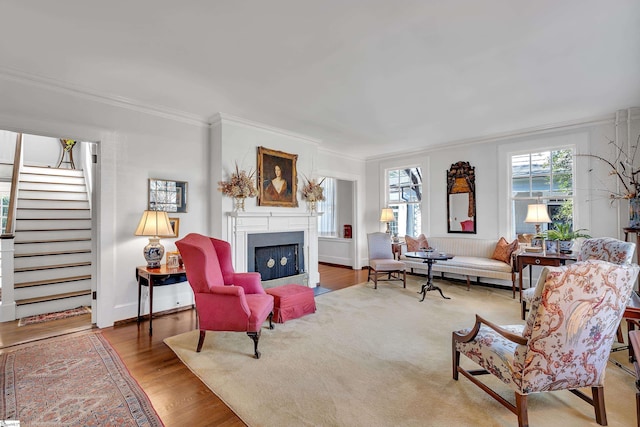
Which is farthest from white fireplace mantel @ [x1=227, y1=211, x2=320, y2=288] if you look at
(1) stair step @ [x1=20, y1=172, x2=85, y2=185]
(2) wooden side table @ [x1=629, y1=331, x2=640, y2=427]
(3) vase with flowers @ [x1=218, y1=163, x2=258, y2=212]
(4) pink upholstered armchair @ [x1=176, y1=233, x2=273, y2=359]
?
(2) wooden side table @ [x1=629, y1=331, x2=640, y2=427]

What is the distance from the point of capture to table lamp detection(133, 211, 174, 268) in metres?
3.35

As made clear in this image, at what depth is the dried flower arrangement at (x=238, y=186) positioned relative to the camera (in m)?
4.08

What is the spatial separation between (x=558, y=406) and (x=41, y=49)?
4.84 meters

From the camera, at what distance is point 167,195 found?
3875 mm

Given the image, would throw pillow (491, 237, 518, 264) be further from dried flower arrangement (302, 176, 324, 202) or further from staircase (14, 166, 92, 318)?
staircase (14, 166, 92, 318)

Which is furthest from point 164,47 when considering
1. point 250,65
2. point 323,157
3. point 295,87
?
point 323,157

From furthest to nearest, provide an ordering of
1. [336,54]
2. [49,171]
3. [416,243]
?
[416,243]
[49,171]
[336,54]

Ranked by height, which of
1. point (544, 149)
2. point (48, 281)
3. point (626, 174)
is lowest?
point (48, 281)

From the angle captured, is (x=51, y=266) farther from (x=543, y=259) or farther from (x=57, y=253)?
(x=543, y=259)

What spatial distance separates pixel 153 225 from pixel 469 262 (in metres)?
4.80

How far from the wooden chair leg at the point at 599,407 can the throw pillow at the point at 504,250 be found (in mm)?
3325


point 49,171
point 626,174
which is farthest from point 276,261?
point 626,174

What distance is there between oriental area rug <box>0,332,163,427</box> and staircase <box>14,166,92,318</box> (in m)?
1.20

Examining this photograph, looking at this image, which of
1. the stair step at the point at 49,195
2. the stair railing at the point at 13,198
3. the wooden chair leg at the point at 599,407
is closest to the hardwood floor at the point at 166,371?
the stair railing at the point at 13,198
